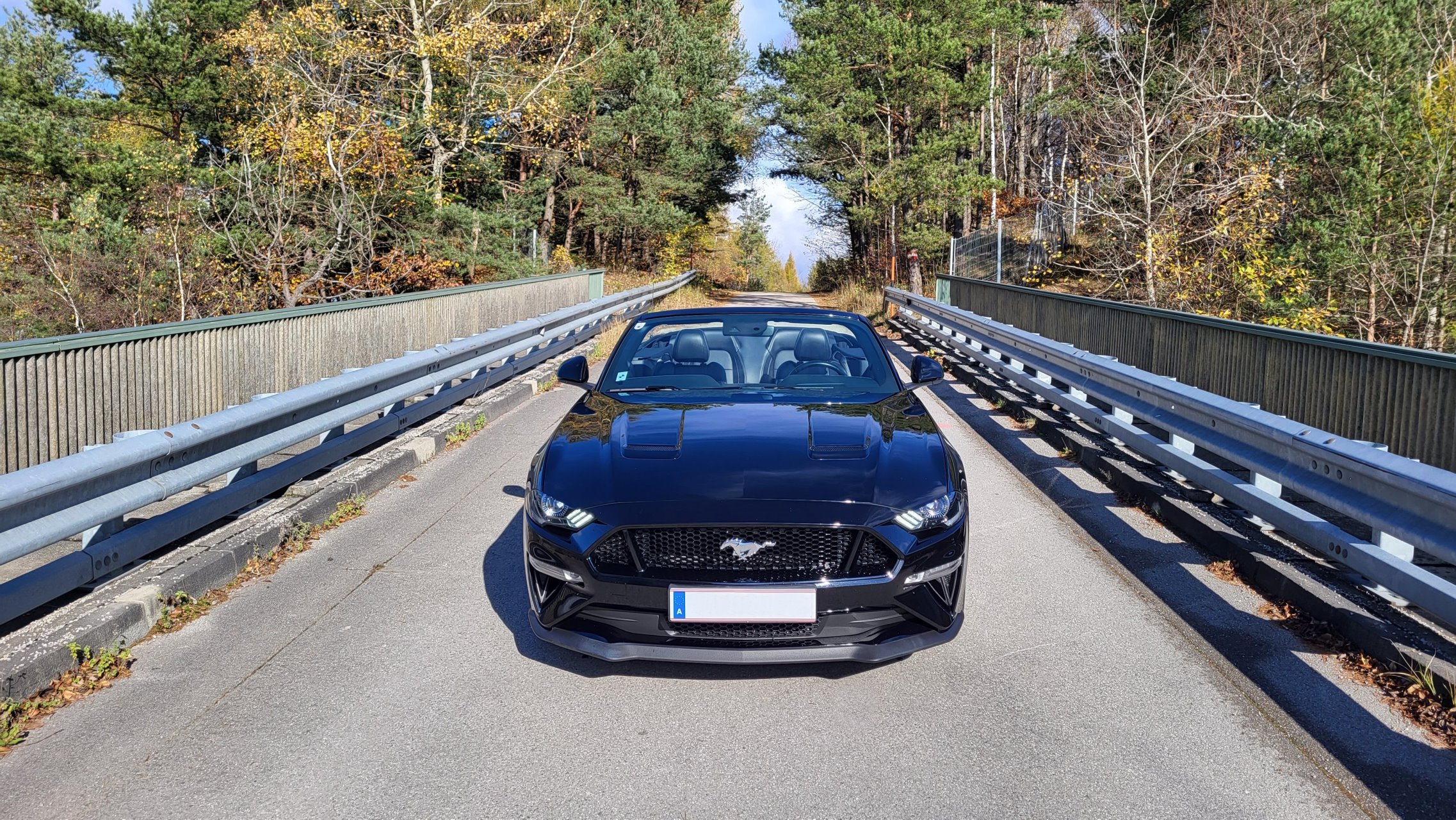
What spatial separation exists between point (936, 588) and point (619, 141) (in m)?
35.6

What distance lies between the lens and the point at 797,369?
5910mm

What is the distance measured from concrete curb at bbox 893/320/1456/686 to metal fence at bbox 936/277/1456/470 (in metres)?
0.86

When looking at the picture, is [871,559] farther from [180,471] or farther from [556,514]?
[180,471]

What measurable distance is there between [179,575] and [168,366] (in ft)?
7.41

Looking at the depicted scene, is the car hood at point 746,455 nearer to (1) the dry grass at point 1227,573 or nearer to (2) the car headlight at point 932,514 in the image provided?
(2) the car headlight at point 932,514

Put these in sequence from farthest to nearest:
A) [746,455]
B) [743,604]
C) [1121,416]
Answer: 1. [1121,416]
2. [746,455]
3. [743,604]

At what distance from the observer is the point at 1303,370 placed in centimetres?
698

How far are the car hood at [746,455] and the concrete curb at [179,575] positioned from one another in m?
1.86

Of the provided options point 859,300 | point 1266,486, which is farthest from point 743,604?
point 859,300

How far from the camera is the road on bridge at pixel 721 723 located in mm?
3277

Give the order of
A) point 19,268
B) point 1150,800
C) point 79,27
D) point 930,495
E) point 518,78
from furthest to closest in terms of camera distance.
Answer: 1. point 518,78
2. point 79,27
3. point 19,268
4. point 930,495
5. point 1150,800

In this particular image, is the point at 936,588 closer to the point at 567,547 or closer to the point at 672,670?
the point at 672,670

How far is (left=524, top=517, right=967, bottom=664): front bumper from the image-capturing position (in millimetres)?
3904

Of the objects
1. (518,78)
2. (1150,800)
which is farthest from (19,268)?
(1150,800)
